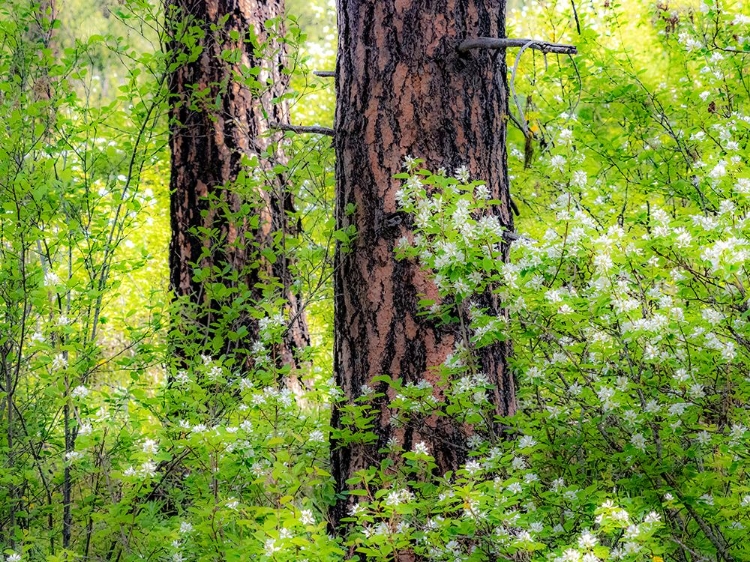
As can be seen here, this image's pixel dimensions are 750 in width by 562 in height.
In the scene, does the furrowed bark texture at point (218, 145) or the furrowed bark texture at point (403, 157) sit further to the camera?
the furrowed bark texture at point (218, 145)

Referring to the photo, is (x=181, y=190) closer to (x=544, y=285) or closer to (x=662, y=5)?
(x=544, y=285)

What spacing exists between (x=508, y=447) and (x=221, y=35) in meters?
3.18

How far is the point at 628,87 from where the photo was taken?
3748 millimetres

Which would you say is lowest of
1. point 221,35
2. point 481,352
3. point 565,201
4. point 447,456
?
point 447,456

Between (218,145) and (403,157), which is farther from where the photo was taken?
(218,145)

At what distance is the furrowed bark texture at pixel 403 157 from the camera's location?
9.62 ft

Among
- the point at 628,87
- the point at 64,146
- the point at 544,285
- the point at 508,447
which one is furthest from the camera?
the point at 628,87

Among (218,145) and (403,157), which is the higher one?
(218,145)

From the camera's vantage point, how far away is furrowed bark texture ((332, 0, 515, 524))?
2932 millimetres

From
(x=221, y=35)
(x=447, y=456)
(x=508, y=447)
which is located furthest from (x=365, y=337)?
(x=221, y=35)

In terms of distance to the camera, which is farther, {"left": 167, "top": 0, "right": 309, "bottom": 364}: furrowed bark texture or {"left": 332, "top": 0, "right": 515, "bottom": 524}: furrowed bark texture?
{"left": 167, "top": 0, "right": 309, "bottom": 364}: furrowed bark texture

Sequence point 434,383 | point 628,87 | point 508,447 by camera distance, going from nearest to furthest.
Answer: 1. point 508,447
2. point 434,383
3. point 628,87

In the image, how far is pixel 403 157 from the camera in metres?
2.99

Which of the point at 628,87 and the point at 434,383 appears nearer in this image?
the point at 434,383
